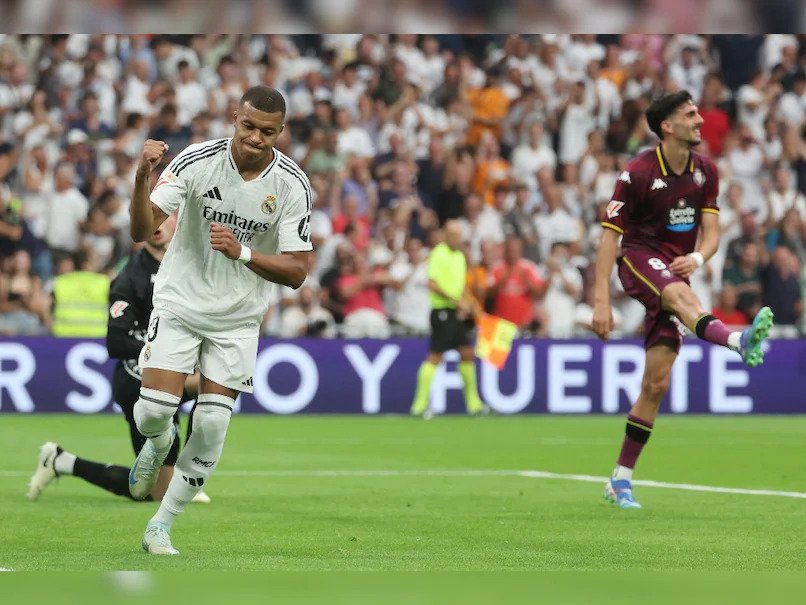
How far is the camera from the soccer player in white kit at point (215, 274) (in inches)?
332

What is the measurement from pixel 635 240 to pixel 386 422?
9.43m

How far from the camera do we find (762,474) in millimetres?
13805

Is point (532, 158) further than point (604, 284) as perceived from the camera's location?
Yes

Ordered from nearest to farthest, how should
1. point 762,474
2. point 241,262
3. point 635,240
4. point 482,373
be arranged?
point 241,262, point 635,240, point 762,474, point 482,373

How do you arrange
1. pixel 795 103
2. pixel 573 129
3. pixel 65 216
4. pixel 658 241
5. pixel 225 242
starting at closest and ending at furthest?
pixel 225 242
pixel 658 241
pixel 65 216
pixel 573 129
pixel 795 103

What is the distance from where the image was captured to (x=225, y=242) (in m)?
8.12

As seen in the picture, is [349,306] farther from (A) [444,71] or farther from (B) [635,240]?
(B) [635,240]

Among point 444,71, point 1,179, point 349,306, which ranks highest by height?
point 444,71

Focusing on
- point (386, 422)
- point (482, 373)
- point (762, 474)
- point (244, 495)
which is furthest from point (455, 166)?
point (244, 495)

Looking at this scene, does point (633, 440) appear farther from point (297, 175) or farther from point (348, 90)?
point (348, 90)

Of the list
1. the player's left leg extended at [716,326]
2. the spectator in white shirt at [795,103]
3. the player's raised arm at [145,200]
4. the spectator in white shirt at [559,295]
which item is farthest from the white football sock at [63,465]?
the spectator in white shirt at [795,103]

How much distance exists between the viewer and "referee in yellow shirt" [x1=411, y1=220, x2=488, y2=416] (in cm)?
2094

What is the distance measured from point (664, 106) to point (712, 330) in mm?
1572

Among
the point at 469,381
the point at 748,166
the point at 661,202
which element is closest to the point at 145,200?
the point at 661,202
